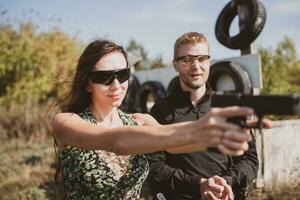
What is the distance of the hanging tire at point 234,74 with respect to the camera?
6.52 metres

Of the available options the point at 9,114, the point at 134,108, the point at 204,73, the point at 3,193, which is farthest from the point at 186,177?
the point at 9,114

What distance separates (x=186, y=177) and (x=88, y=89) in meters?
0.92

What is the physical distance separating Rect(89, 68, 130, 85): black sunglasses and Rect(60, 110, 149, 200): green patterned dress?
38 cm

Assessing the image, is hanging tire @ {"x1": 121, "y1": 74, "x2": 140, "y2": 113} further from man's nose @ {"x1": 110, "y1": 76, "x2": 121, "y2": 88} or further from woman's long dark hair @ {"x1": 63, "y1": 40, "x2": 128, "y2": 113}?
man's nose @ {"x1": 110, "y1": 76, "x2": 121, "y2": 88}

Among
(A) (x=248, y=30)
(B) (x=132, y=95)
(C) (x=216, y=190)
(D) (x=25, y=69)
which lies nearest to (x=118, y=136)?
(C) (x=216, y=190)

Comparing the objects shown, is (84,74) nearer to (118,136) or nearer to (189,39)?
(118,136)

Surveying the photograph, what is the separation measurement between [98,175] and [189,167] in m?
0.88

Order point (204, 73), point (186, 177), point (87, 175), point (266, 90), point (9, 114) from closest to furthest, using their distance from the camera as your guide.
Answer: point (87, 175) → point (186, 177) → point (204, 73) → point (266, 90) → point (9, 114)

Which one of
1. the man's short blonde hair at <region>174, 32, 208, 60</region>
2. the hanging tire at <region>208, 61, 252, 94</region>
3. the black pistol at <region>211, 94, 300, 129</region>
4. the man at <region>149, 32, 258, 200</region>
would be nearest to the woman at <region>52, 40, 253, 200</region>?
the black pistol at <region>211, 94, 300, 129</region>

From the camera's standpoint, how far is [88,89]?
2.49 meters

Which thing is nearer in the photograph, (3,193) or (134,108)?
(3,193)

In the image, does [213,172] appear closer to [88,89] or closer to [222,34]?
[88,89]

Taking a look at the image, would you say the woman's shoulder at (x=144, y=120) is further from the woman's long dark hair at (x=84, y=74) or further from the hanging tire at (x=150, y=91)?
the hanging tire at (x=150, y=91)

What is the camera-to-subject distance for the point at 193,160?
2971 millimetres
